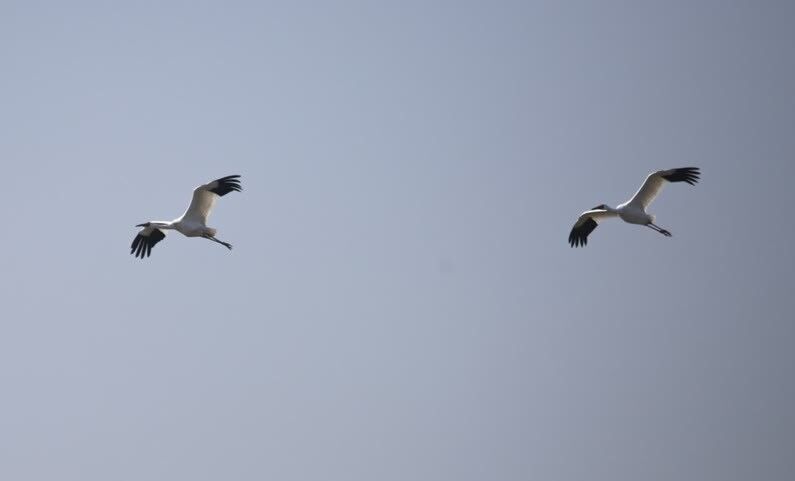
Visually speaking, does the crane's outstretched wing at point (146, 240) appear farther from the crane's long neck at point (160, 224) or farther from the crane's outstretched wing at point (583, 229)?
the crane's outstretched wing at point (583, 229)

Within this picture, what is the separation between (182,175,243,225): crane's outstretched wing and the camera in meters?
30.0

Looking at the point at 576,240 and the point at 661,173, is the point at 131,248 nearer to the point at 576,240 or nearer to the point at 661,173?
the point at 576,240

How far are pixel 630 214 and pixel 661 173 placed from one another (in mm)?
1407

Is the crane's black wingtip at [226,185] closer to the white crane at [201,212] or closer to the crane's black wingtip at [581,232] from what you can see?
the white crane at [201,212]

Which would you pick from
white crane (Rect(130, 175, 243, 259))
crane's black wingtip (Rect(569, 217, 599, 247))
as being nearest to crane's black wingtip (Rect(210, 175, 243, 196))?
white crane (Rect(130, 175, 243, 259))

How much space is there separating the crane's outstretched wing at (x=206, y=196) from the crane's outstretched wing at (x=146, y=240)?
7.62 ft

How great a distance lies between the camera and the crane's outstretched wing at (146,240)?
1278 inches

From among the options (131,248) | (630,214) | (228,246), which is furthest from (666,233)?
(131,248)

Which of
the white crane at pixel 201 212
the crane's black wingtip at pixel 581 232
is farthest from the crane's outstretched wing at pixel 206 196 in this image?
the crane's black wingtip at pixel 581 232

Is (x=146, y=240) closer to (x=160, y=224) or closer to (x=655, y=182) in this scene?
(x=160, y=224)

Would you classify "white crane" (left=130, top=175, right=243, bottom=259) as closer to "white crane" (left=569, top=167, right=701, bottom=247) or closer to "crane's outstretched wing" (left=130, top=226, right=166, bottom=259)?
"crane's outstretched wing" (left=130, top=226, right=166, bottom=259)

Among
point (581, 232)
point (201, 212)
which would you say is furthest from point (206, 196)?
point (581, 232)

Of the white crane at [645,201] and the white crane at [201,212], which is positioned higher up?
the white crane at [645,201]

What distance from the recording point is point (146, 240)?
3259cm
